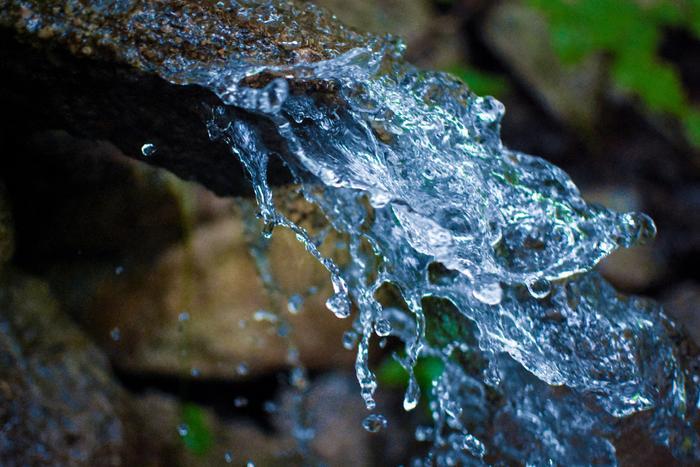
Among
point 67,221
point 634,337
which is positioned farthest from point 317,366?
point 634,337

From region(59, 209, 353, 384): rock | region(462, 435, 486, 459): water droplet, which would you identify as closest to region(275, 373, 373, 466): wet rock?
region(59, 209, 353, 384): rock

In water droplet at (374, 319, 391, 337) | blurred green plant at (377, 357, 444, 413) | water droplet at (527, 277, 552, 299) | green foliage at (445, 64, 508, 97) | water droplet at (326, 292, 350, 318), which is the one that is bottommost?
blurred green plant at (377, 357, 444, 413)

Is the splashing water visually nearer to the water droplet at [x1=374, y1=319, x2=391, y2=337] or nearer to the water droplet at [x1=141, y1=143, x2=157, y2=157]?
the water droplet at [x1=374, y1=319, x2=391, y2=337]

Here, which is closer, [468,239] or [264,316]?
[468,239]

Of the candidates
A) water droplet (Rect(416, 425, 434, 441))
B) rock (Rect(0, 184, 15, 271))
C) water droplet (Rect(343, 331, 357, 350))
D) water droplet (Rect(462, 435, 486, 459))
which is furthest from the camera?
water droplet (Rect(416, 425, 434, 441))

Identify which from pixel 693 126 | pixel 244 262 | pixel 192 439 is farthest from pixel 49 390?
pixel 693 126

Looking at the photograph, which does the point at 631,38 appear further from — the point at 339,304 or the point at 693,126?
the point at 339,304

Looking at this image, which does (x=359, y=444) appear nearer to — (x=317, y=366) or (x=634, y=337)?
(x=317, y=366)

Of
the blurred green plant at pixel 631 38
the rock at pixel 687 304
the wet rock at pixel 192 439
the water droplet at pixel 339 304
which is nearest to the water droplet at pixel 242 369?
the wet rock at pixel 192 439
